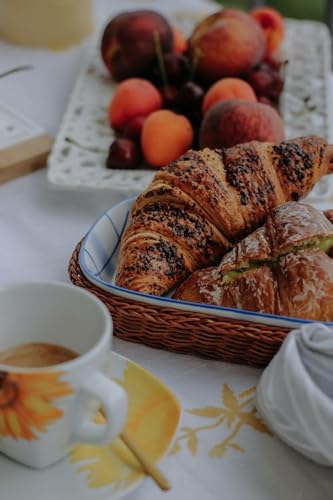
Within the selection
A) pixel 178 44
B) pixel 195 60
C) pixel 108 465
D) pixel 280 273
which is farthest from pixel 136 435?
pixel 178 44

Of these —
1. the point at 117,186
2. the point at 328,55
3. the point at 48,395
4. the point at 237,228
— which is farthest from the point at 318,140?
the point at 328,55

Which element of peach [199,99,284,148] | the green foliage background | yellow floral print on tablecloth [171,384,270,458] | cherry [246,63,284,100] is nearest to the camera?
yellow floral print on tablecloth [171,384,270,458]

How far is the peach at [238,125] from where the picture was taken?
36.8 inches

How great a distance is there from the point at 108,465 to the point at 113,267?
0.89ft

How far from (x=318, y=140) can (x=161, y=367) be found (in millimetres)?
319

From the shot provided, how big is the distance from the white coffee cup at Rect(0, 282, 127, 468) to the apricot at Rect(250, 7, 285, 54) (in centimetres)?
86

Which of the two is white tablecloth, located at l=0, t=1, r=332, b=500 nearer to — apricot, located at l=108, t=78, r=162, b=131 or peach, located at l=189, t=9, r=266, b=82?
apricot, located at l=108, t=78, r=162, b=131

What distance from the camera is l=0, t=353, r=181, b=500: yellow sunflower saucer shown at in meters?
0.51

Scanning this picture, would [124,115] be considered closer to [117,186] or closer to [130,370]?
[117,186]

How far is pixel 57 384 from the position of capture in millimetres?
491

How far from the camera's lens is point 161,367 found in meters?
0.68

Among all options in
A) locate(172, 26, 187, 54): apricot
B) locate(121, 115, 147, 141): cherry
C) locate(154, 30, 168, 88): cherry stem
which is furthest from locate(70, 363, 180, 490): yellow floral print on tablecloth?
locate(172, 26, 187, 54): apricot

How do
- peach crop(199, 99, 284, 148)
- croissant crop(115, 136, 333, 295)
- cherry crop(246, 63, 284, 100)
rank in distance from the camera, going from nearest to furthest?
croissant crop(115, 136, 333, 295) < peach crop(199, 99, 284, 148) < cherry crop(246, 63, 284, 100)

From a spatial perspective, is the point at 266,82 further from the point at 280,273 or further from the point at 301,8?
the point at 301,8
